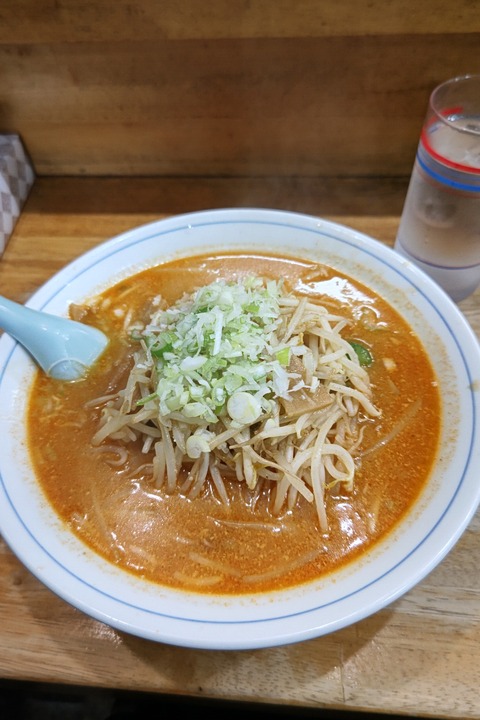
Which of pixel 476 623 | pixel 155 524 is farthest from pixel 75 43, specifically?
pixel 476 623

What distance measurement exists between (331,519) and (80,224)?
58.7 inches

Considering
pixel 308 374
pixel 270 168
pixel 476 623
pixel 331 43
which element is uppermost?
pixel 331 43

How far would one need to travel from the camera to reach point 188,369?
1369 millimetres

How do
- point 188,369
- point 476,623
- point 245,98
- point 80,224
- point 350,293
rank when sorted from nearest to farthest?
point 476,623 < point 188,369 < point 350,293 < point 245,98 < point 80,224

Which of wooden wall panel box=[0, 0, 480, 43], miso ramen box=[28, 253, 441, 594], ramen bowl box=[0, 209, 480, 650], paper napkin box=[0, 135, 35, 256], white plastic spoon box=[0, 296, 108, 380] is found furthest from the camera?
paper napkin box=[0, 135, 35, 256]

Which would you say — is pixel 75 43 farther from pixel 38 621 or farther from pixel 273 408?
pixel 38 621

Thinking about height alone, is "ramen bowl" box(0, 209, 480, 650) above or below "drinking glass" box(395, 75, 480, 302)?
below

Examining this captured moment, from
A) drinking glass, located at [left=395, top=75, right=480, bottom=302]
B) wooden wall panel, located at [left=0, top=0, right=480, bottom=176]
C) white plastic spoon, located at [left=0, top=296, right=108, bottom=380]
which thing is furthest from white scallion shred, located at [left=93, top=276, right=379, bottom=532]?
wooden wall panel, located at [left=0, top=0, right=480, bottom=176]

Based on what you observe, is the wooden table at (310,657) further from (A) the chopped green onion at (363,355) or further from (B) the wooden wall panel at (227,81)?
(B) the wooden wall panel at (227,81)

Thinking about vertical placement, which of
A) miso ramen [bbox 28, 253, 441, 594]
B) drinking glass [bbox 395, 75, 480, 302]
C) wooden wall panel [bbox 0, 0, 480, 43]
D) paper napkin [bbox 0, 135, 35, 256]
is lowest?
miso ramen [bbox 28, 253, 441, 594]

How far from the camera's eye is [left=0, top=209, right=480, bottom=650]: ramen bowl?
109cm

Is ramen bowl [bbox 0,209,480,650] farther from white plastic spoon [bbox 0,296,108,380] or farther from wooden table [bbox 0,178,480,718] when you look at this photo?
wooden table [bbox 0,178,480,718]

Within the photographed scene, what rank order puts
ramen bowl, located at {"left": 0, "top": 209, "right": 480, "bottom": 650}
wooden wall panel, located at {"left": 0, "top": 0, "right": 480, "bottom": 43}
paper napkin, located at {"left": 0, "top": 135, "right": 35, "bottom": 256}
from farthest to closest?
paper napkin, located at {"left": 0, "top": 135, "right": 35, "bottom": 256} < wooden wall panel, located at {"left": 0, "top": 0, "right": 480, "bottom": 43} < ramen bowl, located at {"left": 0, "top": 209, "right": 480, "bottom": 650}

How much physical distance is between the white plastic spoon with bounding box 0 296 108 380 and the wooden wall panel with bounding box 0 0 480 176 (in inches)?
36.2
